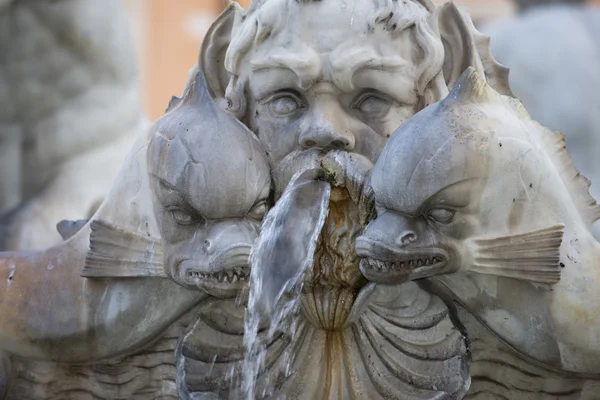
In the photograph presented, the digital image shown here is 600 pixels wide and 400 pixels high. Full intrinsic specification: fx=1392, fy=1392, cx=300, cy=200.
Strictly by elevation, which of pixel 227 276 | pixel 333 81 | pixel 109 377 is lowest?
pixel 109 377

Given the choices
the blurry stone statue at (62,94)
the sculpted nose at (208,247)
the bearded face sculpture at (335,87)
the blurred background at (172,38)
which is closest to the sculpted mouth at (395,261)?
the bearded face sculpture at (335,87)

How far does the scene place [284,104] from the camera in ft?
7.78

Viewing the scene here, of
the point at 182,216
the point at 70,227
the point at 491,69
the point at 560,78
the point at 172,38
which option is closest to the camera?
the point at 182,216

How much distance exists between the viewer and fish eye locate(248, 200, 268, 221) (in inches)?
89.0

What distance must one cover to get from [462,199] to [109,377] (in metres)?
0.79

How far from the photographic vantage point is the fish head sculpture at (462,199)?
7.03ft

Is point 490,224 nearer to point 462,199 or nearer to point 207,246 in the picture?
point 462,199

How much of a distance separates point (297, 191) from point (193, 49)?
605cm

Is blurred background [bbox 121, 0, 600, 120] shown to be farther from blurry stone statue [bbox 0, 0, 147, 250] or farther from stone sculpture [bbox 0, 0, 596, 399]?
stone sculpture [bbox 0, 0, 596, 399]

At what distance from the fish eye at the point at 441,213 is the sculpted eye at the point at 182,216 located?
1.28 feet

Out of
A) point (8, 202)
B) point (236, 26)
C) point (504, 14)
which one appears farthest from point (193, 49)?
point (236, 26)

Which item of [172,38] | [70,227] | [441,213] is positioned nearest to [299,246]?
[441,213]

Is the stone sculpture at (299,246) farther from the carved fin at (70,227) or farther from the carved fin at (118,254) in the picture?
the carved fin at (70,227)

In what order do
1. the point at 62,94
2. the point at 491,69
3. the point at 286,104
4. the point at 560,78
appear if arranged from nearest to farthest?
the point at 286,104, the point at 491,69, the point at 62,94, the point at 560,78
